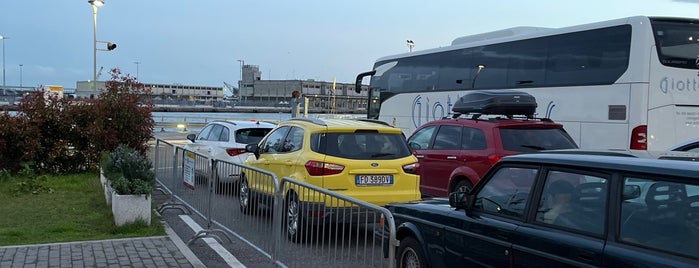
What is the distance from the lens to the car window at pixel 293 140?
8363 mm

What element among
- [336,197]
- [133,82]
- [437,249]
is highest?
[133,82]

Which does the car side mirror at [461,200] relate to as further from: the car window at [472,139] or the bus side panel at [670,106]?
the bus side panel at [670,106]

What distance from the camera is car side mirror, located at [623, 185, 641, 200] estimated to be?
3463 mm

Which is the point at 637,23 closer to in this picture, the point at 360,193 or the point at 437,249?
the point at 360,193

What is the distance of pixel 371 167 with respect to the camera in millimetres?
7852

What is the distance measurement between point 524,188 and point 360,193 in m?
3.65

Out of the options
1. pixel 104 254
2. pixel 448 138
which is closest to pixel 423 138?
pixel 448 138

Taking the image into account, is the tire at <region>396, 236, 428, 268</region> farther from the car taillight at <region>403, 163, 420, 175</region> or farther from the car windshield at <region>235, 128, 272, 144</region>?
the car windshield at <region>235, 128, 272, 144</region>

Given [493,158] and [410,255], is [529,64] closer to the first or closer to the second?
[493,158]

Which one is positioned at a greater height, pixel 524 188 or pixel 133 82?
pixel 133 82

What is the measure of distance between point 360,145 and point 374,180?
550 millimetres

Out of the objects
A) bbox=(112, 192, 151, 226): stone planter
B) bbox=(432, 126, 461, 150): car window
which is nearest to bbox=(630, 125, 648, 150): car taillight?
bbox=(432, 126, 461, 150): car window

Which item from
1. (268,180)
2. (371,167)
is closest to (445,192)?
(371,167)

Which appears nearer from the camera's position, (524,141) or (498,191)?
(498,191)
